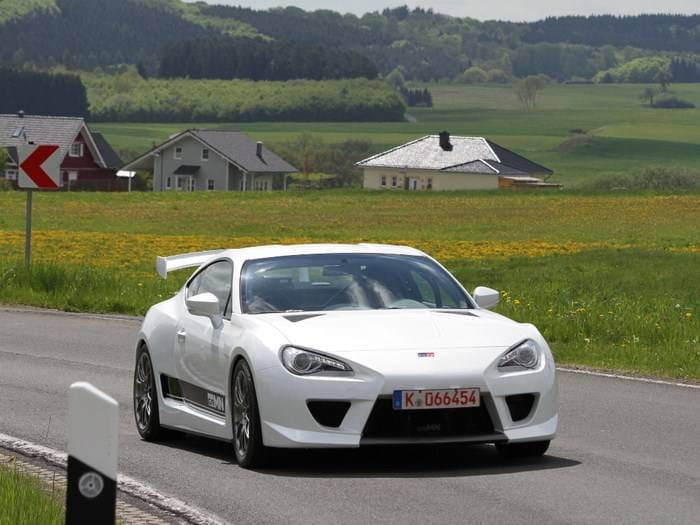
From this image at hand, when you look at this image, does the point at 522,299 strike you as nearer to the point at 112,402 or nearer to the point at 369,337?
the point at 369,337

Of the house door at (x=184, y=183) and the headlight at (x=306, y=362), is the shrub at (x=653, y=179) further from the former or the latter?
the headlight at (x=306, y=362)

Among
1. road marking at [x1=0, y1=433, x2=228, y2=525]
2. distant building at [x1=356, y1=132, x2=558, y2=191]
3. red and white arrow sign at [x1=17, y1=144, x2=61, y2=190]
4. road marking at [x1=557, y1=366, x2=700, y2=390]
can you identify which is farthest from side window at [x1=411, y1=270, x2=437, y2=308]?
distant building at [x1=356, y1=132, x2=558, y2=191]

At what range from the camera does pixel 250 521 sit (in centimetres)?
809

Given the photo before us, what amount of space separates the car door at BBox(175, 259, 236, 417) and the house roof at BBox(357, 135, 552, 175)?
5549 inches

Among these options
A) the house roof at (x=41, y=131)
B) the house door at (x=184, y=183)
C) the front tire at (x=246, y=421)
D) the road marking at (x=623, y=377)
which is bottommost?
the house door at (x=184, y=183)

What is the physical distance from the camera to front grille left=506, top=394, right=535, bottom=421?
31.3ft

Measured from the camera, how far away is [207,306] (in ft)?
33.3

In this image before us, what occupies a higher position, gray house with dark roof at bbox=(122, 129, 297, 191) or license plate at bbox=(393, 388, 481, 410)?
license plate at bbox=(393, 388, 481, 410)

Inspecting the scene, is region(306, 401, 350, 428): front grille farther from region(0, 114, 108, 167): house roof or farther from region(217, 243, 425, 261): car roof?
region(0, 114, 108, 167): house roof

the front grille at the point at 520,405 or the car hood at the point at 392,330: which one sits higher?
the car hood at the point at 392,330

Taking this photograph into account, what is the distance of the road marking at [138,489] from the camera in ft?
26.8

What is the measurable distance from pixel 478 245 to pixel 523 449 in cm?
3974

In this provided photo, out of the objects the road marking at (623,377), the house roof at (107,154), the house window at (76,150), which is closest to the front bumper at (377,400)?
the road marking at (623,377)

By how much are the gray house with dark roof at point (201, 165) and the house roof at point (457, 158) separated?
49.2ft
